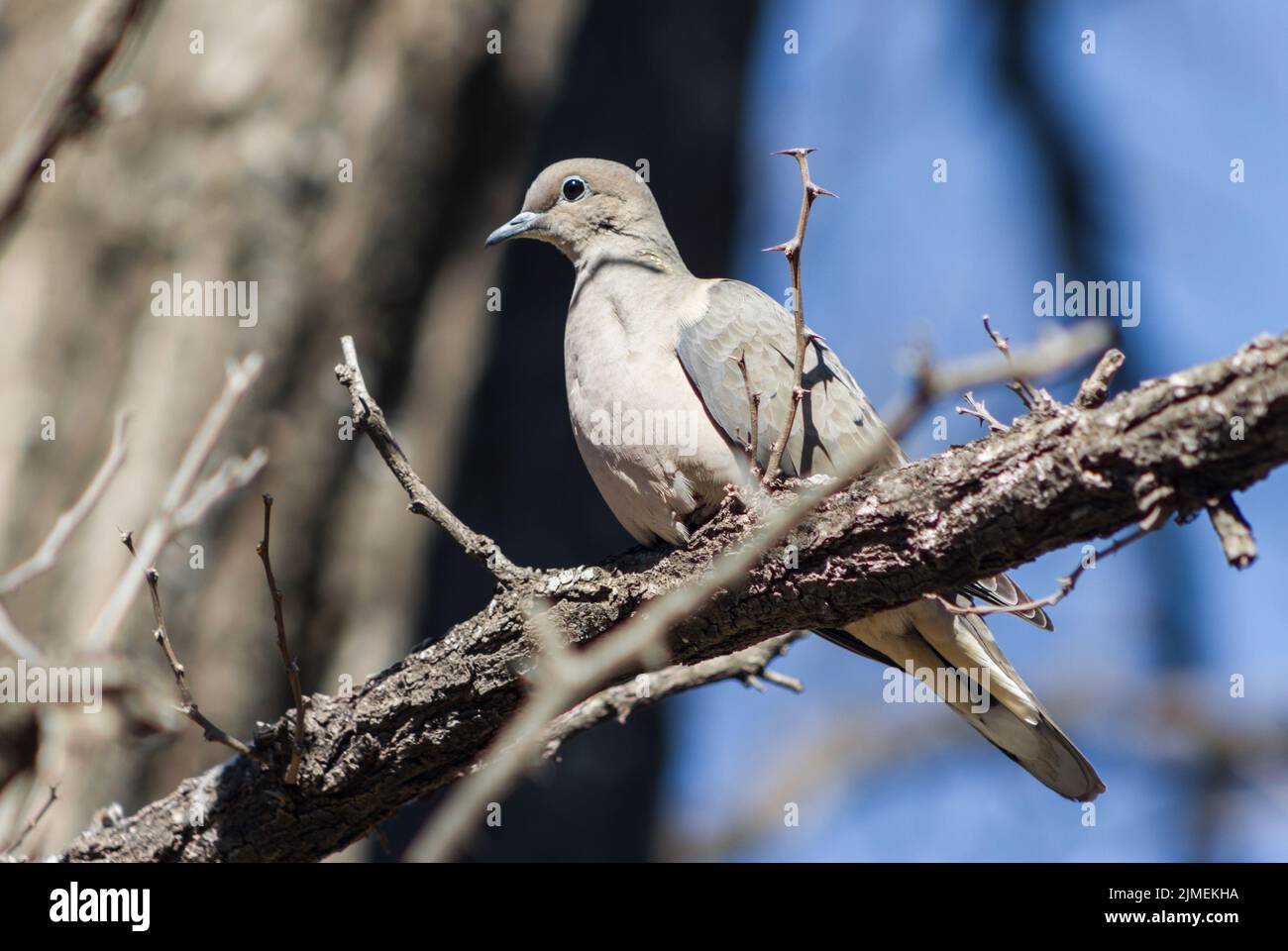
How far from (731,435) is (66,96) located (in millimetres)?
1908

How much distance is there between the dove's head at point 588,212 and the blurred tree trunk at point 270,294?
5.20 ft

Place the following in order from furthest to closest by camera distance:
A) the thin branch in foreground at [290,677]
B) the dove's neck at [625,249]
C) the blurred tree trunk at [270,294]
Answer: the blurred tree trunk at [270,294]
the dove's neck at [625,249]
the thin branch in foreground at [290,677]

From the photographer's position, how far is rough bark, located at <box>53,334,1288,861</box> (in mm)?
1979

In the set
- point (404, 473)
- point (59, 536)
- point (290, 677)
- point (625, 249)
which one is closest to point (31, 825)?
point (59, 536)

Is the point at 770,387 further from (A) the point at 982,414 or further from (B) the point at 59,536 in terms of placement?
(B) the point at 59,536

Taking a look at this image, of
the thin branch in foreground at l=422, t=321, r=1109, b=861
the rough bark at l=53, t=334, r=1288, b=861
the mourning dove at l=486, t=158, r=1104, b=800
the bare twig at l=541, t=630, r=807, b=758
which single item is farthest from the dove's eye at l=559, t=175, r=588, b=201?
the thin branch in foreground at l=422, t=321, r=1109, b=861

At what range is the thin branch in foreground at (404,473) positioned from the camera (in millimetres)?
2598

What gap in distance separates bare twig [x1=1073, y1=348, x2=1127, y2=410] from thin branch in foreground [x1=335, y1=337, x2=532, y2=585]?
4.07 feet

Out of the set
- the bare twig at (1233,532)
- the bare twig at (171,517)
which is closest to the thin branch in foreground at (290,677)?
the bare twig at (171,517)

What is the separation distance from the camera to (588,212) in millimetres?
4496

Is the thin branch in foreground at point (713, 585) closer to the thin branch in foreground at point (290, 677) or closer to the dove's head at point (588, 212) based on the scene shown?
the thin branch in foreground at point (290, 677)

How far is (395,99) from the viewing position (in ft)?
19.6

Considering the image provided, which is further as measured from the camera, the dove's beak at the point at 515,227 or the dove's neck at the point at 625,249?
the dove's beak at the point at 515,227
